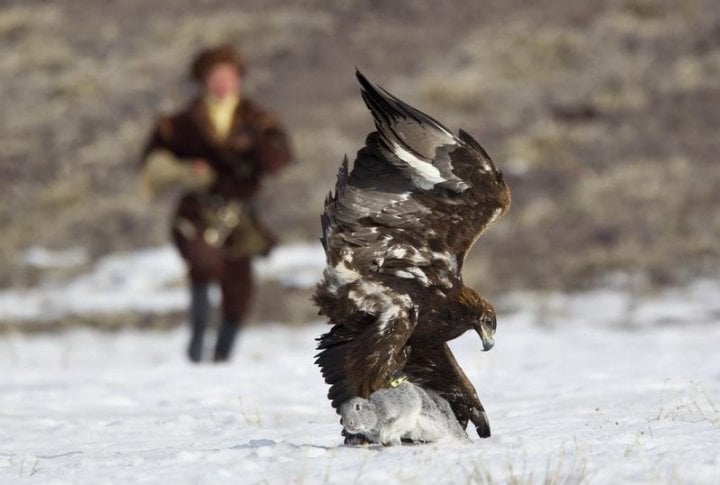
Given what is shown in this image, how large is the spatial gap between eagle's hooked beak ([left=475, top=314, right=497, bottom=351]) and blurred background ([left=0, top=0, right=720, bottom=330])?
7788mm

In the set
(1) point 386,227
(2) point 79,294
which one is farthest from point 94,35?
(1) point 386,227

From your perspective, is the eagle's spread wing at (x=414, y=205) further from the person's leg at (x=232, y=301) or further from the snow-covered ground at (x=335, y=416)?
the person's leg at (x=232, y=301)

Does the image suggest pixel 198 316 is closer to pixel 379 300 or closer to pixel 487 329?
pixel 379 300

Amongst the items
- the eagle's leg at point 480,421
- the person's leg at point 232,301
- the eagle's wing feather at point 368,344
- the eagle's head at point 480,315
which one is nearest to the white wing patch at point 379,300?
the eagle's wing feather at point 368,344

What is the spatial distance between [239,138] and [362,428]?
517cm

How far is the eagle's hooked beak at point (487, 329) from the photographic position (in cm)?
489

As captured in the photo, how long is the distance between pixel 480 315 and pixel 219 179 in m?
5.11

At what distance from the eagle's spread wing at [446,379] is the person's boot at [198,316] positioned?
4.70 meters

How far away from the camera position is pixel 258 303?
13125 millimetres

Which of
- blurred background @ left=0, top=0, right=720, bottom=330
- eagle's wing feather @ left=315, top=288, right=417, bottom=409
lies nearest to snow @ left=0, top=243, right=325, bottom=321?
blurred background @ left=0, top=0, right=720, bottom=330

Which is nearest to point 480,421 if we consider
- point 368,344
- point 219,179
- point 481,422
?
point 481,422

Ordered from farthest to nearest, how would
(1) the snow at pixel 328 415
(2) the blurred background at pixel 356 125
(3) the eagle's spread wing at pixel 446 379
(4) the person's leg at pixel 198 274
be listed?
(2) the blurred background at pixel 356 125
(4) the person's leg at pixel 198 274
(3) the eagle's spread wing at pixel 446 379
(1) the snow at pixel 328 415

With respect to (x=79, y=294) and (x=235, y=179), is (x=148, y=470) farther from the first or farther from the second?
(x=79, y=294)

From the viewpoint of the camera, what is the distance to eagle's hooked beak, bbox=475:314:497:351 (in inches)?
192
